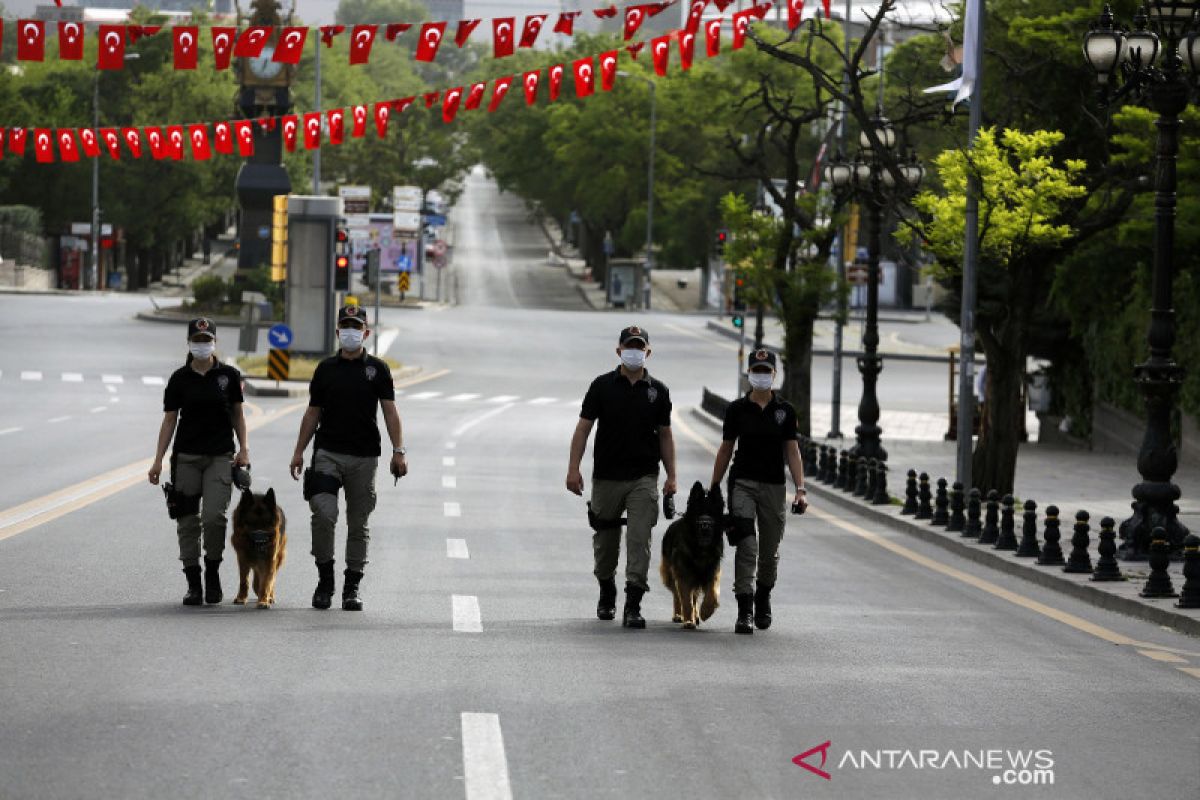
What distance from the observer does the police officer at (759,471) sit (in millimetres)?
13375

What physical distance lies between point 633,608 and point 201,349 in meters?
3.11

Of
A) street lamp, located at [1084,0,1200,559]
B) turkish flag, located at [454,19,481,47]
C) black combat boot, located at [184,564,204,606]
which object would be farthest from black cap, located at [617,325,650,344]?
turkish flag, located at [454,19,481,47]

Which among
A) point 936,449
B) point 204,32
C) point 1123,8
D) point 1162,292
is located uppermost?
point 204,32

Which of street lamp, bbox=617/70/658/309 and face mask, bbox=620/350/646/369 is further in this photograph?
street lamp, bbox=617/70/658/309

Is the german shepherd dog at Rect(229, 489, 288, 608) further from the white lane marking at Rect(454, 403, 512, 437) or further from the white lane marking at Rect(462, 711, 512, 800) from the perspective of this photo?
the white lane marking at Rect(454, 403, 512, 437)

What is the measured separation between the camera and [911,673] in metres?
11.5

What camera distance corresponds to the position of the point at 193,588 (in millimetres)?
13555

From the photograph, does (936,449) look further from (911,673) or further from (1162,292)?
(911,673)

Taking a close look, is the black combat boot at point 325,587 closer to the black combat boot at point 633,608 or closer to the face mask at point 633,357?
the black combat boot at point 633,608

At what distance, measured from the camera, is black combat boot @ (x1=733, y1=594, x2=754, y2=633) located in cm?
1313

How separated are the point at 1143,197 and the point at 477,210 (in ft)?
473

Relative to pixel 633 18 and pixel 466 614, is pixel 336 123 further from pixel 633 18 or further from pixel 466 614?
pixel 466 614

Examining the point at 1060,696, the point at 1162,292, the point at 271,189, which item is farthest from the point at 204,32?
the point at 1060,696

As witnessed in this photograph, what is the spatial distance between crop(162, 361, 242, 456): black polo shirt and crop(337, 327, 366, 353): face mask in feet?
2.31
